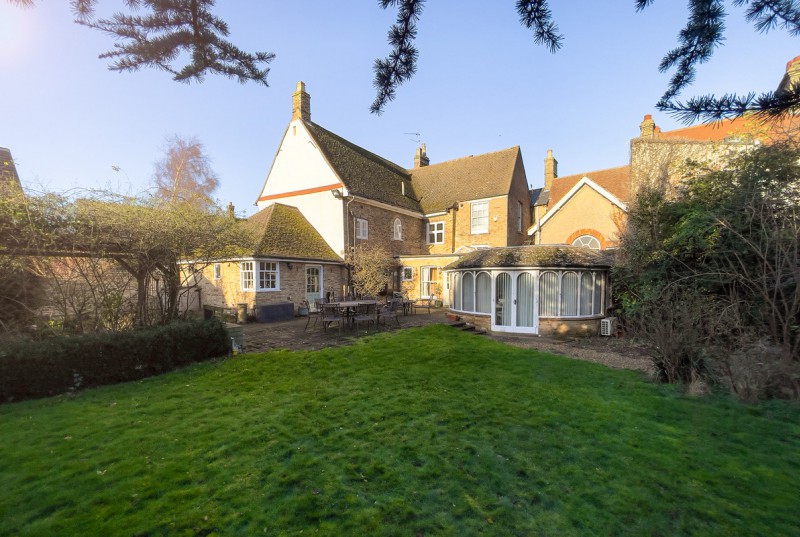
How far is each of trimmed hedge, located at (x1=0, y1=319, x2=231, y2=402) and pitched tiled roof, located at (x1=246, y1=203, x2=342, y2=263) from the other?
26.3 feet

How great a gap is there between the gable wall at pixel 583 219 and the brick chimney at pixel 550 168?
9.44 meters

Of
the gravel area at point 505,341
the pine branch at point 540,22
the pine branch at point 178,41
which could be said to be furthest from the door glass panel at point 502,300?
the pine branch at point 178,41

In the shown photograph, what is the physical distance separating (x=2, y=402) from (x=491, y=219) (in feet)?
74.2

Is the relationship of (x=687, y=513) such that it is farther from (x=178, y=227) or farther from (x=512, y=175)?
(x=512, y=175)

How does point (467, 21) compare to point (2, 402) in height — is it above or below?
above

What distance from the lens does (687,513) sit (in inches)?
118

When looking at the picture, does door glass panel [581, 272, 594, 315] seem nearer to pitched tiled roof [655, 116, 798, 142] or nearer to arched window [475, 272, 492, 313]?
arched window [475, 272, 492, 313]

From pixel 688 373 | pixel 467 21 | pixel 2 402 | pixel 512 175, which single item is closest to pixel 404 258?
pixel 512 175

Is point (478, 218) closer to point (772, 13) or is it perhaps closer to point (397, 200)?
point (397, 200)

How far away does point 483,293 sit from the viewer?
45.4 ft

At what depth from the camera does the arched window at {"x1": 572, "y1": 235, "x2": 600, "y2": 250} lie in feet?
56.6

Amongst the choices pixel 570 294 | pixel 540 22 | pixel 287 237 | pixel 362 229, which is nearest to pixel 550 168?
pixel 362 229

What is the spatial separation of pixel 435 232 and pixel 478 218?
3.54m

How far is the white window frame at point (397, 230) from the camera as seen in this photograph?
23527 mm
